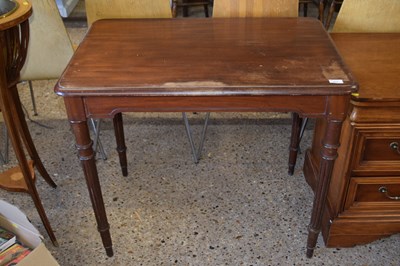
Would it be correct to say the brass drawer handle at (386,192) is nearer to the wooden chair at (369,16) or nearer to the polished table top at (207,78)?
the polished table top at (207,78)

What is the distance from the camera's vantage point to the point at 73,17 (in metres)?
3.86

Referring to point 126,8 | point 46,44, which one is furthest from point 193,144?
point 46,44

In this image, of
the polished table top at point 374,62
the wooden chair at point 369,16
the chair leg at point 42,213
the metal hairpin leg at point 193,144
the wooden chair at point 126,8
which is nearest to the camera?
the polished table top at point 374,62

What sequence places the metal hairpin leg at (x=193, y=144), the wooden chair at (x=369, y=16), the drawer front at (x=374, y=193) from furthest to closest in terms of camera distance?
the metal hairpin leg at (x=193, y=144) < the wooden chair at (x=369, y=16) < the drawer front at (x=374, y=193)

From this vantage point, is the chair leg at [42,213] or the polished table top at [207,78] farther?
the chair leg at [42,213]

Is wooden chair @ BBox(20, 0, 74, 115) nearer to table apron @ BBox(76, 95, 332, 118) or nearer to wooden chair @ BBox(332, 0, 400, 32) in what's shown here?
table apron @ BBox(76, 95, 332, 118)

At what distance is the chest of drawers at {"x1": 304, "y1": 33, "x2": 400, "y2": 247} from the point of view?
1396mm

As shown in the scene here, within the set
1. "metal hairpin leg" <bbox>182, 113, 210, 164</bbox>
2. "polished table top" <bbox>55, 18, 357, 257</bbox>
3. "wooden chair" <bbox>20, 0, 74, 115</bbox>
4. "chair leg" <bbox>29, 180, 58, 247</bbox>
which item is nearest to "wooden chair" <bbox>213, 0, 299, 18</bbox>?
"polished table top" <bbox>55, 18, 357, 257</bbox>

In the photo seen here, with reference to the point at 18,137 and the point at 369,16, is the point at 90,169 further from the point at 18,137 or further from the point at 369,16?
the point at 369,16

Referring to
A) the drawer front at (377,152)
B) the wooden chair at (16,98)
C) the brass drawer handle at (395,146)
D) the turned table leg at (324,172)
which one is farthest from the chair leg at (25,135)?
the brass drawer handle at (395,146)

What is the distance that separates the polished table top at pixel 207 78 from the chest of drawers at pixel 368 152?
13 centimetres

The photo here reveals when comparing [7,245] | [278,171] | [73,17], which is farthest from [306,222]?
[73,17]

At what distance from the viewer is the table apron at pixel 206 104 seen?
125 centimetres

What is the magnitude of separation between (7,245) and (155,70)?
31.5 inches
